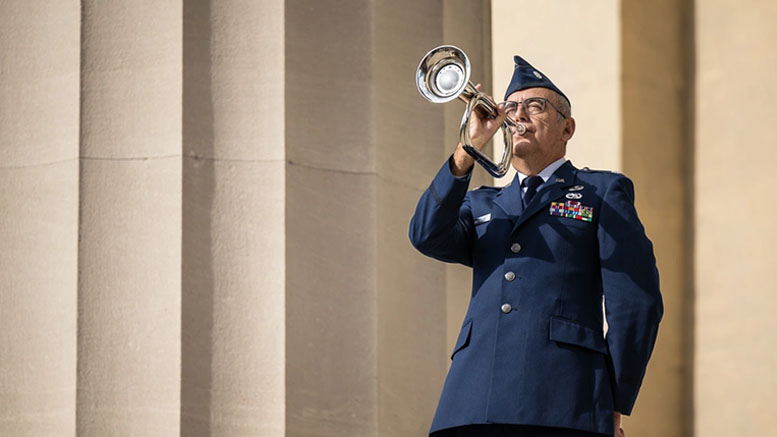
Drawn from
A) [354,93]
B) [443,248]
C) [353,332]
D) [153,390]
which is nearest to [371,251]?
[353,332]

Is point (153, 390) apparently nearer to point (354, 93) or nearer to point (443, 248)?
point (354, 93)

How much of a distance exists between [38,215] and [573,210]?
2.53 m

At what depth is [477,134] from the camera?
3170 mm

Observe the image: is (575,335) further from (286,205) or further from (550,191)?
(286,205)

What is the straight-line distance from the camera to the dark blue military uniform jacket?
3109mm

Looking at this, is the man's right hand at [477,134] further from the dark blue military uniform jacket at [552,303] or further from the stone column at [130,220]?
the stone column at [130,220]

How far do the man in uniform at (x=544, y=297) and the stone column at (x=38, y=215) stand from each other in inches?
81.6

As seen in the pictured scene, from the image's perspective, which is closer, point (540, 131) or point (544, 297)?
point (544, 297)

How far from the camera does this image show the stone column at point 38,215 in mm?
4852

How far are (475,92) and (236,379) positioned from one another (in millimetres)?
2041
